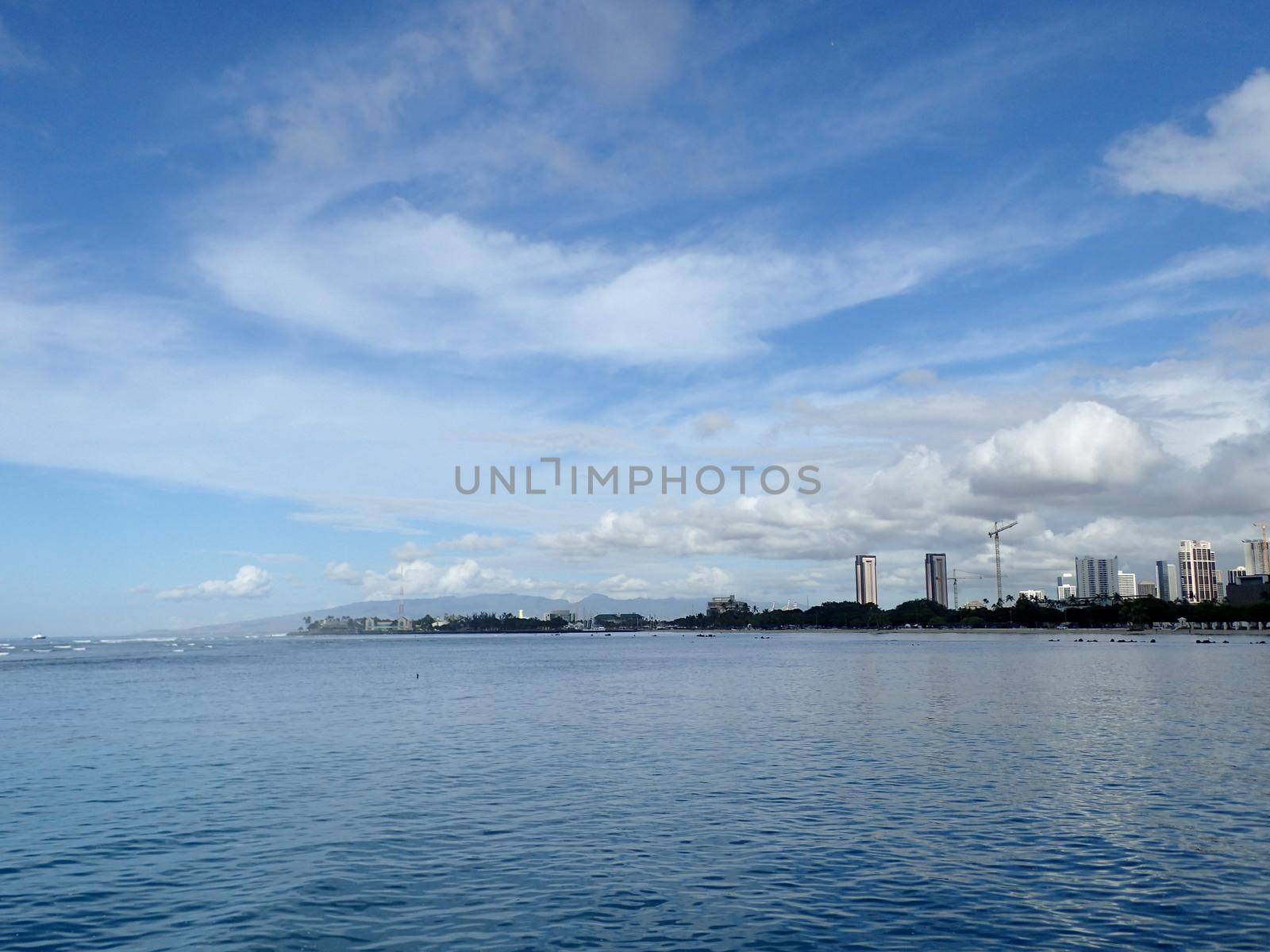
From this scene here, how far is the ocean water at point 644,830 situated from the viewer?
861 inches

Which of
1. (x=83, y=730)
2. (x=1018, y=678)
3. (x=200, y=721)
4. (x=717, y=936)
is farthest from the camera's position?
(x=1018, y=678)

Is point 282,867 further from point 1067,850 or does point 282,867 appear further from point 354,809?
point 1067,850

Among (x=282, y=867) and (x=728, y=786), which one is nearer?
(x=282, y=867)

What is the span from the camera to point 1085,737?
53875 mm

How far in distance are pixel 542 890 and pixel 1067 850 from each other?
639 inches

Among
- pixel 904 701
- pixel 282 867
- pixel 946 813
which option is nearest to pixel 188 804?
pixel 282 867

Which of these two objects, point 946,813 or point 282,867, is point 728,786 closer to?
point 946,813

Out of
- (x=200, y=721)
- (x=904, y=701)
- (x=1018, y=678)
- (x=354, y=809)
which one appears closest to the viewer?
(x=354, y=809)

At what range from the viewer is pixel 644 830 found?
101ft

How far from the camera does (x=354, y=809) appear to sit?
115ft

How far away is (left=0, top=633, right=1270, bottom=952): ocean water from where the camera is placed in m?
21.9

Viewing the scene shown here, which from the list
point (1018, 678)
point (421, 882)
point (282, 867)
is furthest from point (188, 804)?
point (1018, 678)

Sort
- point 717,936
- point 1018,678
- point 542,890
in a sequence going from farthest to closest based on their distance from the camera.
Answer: point 1018,678, point 542,890, point 717,936

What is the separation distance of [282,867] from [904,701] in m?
60.2
